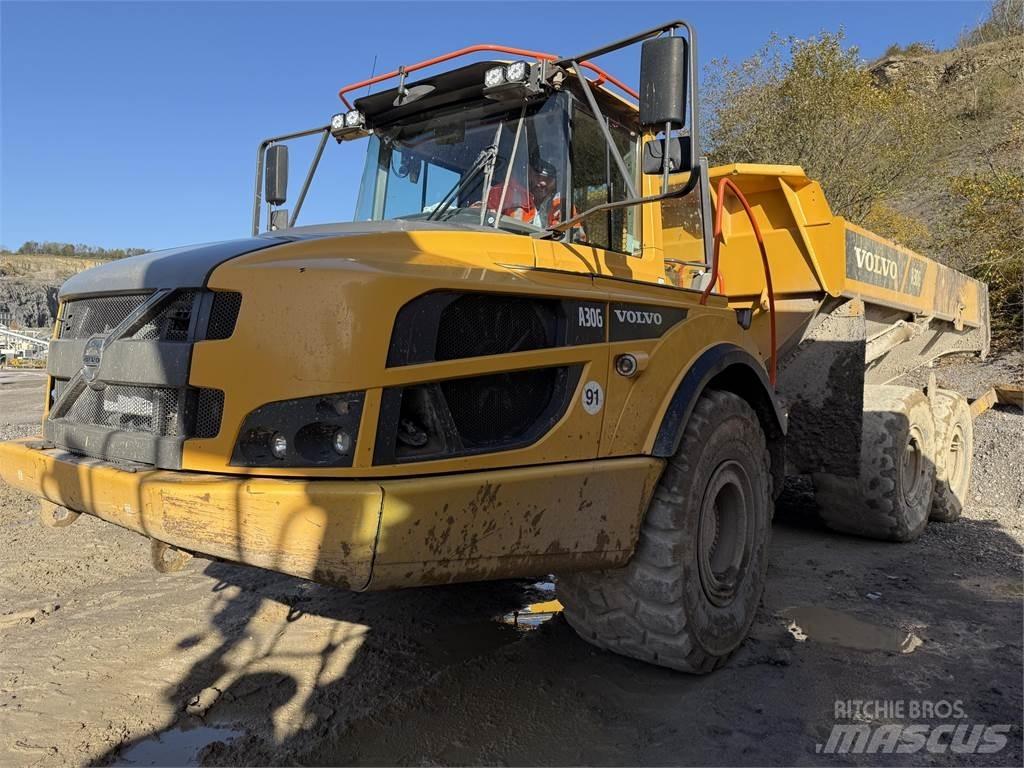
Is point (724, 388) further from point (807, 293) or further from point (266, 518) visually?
point (266, 518)

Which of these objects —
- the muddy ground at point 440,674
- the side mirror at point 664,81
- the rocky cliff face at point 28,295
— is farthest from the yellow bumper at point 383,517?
the rocky cliff face at point 28,295

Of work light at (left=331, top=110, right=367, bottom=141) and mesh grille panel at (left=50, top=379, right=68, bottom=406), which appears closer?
mesh grille panel at (left=50, top=379, right=68, bottom=406)

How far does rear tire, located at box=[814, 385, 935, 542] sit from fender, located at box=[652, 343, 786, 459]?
173cm

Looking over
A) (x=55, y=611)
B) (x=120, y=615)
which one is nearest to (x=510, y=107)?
(x=120, y=615)

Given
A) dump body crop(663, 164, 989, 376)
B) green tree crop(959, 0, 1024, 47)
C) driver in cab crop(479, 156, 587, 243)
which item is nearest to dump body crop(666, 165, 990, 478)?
dump body crop(663, 164, 989, 376)

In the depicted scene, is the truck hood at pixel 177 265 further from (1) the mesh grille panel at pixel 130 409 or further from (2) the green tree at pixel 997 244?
(2) the green tree at pixel 997 244

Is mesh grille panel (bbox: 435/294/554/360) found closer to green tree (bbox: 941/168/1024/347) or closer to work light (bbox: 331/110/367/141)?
work light (bbox: 331/110/367/141)

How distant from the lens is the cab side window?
3121 millimetres

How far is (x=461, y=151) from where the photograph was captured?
3.29 m

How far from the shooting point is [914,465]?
5723 millimetres

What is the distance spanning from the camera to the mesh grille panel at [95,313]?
103 inches

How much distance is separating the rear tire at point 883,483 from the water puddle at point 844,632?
5.09ft

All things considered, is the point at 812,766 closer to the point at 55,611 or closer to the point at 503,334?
the point at 503,334

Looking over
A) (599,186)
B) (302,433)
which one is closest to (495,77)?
(599,186)
